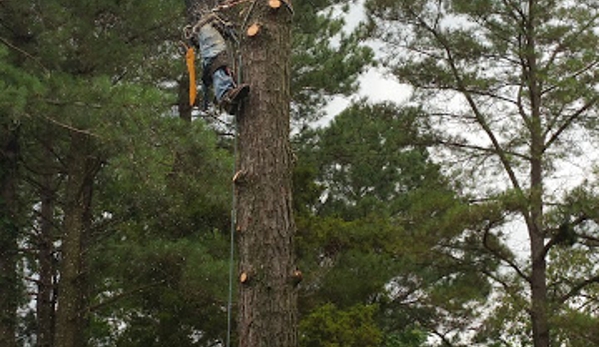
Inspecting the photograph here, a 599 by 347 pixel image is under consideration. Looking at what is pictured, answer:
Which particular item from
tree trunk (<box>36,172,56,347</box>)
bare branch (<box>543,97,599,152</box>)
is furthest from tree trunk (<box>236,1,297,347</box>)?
tree trunk (<box>36,172,56,347</box>)

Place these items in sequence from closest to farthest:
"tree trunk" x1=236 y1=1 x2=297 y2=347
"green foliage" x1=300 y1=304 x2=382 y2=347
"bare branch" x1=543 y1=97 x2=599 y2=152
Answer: "tree trunk" x1=236 y1=1 x2=297 y2=347 → "green foliage" x1=300 y1=304 x2=382 y2=347 → "bare branch" x1=543 y1=97 x2=599 y2=152

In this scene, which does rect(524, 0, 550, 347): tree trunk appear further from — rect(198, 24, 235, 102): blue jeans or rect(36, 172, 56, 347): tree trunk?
rect(36, 172, 56, 347): tree trunk

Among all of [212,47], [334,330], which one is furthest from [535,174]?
[212,47]

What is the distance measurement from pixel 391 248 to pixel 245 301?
682cm

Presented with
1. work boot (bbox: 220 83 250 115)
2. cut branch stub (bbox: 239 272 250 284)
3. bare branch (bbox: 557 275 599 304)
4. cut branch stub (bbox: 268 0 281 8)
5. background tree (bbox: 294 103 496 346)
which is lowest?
cut branch stub (bbox: 239 272 250 284)

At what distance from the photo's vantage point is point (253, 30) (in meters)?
5.08

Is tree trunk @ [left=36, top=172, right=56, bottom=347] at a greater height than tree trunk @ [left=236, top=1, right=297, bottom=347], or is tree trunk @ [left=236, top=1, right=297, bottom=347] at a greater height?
tree trunk @ [left=36, top=172, right=56, bottom=347]

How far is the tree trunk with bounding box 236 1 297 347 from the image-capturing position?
4.71 m

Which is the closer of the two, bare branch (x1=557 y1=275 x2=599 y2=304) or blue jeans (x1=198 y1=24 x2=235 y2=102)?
blue jeans (x1=198 y1=24 x2=235 y2=102)

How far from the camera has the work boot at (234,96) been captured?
4898mm

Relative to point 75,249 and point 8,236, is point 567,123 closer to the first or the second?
point 75,249

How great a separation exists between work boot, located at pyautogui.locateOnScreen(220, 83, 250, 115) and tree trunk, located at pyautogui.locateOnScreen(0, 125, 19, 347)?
6941mm

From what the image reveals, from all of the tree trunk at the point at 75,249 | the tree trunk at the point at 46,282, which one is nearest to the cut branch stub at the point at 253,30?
the tree trunk at the point at 75,249

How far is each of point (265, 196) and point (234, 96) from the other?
608 mm
